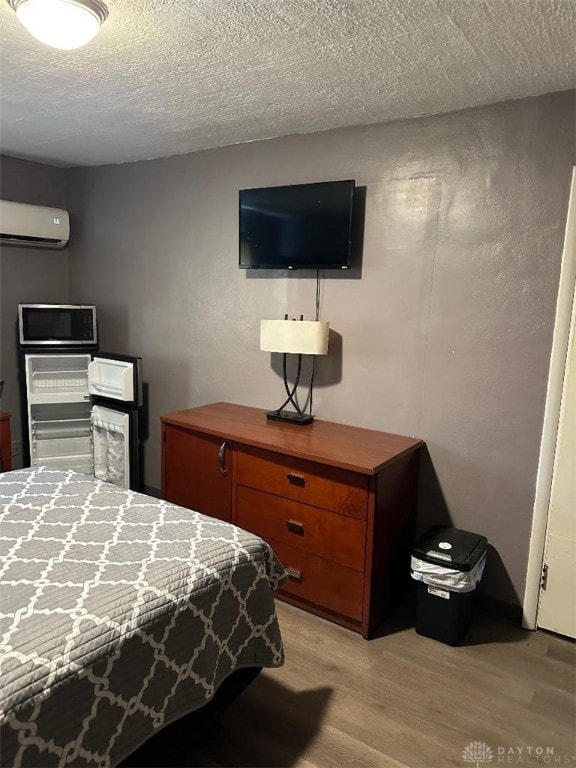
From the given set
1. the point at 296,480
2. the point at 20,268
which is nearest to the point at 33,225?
the point at 20,268

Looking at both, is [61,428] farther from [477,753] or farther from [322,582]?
[477,753]

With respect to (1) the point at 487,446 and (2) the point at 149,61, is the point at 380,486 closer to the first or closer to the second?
(1) the point at 487,446

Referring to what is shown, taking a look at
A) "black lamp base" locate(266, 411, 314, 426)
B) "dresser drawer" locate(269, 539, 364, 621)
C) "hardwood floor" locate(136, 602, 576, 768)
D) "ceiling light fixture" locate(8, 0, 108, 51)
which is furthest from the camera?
"black lamp base" locate(266, 411, 314, 426)

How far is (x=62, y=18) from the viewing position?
1591 millimetres

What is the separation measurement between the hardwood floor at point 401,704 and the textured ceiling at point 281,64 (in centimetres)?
238

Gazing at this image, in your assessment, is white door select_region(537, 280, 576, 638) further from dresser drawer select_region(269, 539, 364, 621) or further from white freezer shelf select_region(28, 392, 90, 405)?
white freezer shelf select_region(28, 392, 90, 405)

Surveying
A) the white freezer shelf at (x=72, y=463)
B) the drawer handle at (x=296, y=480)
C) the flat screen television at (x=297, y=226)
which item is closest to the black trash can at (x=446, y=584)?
the drawer handle at (x=296, y=480)

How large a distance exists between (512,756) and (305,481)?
126 cm

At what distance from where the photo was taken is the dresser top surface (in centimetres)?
237

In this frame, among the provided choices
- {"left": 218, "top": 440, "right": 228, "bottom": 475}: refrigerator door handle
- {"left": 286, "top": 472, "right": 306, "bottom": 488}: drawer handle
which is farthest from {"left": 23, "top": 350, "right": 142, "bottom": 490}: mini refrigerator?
{"left": 286, "top": 472, "right": 306, "bottom": 488}: drawer handle

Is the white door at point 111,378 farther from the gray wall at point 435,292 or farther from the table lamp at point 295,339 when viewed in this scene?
the table lamp at point 295,339

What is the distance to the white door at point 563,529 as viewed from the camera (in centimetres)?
231

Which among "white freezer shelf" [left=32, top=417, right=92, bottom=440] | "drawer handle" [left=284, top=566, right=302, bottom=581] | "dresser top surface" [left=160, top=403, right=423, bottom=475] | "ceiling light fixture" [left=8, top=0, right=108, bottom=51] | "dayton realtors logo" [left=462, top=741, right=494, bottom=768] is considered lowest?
"dayton realtors logo" [left=462, top=741, right=494, bottom=768]

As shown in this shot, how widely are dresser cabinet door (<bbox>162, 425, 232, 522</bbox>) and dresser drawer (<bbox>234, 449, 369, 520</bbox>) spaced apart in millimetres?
120
